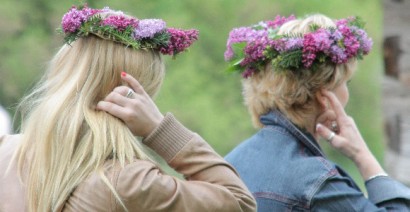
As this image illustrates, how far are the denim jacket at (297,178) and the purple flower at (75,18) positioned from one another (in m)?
0.99

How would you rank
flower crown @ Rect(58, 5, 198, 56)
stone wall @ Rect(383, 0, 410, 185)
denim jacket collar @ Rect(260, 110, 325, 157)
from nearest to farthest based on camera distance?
flower crown @ Rect(58, 5, 198, 56)
denim jacket collar @ Rect(260, 110, 325, 157)
stone wall @ Rect(383, 0, 410, 185)

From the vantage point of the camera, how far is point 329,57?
12.9 feet

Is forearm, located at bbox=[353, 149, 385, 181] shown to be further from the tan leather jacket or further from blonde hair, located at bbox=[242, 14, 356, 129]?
the tan leather jacket

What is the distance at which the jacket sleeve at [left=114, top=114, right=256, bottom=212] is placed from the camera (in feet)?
9.20

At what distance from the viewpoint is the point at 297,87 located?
3.90 meters

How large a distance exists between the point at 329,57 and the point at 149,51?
1.08 meters

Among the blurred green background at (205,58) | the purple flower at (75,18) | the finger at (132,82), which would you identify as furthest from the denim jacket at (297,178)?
the blurred green background at (205,58)

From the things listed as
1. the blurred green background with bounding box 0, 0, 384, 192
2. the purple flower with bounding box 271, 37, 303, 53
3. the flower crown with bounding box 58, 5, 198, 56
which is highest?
the flower crown with bounding box 58, 5, 198, 56

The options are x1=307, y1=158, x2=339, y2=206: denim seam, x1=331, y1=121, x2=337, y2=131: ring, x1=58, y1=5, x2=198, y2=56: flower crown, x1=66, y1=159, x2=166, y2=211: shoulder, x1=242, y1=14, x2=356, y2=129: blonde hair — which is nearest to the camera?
x1=66, y1=159, x2=166, y2=211: shoulder

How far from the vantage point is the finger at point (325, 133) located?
12.9 feet

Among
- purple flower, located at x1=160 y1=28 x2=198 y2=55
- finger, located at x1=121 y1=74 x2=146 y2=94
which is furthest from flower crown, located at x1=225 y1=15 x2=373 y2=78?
finger, located at x1=121 y1=74 x2=146 y2=94

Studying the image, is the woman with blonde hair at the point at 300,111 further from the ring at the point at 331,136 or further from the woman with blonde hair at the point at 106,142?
the woman with blonde hair at the point at 106,142

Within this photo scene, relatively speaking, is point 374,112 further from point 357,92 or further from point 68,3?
point 68,3

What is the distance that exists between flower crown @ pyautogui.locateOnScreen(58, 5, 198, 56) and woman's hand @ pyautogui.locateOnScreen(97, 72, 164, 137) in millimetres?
145
